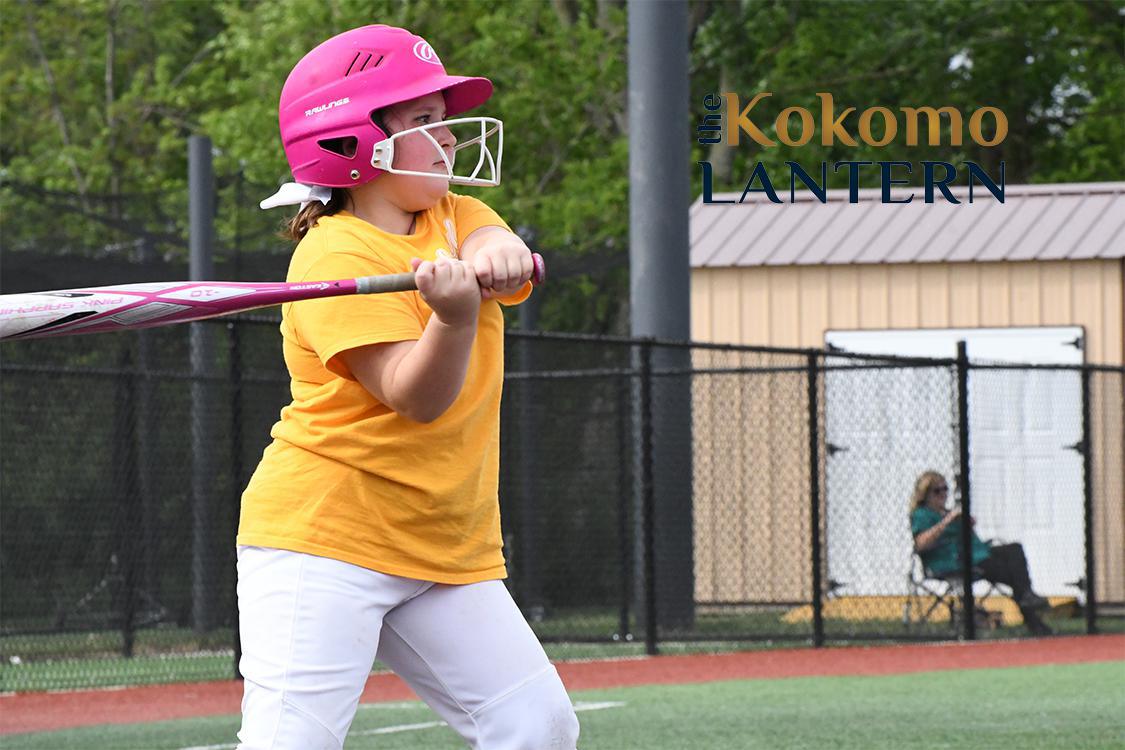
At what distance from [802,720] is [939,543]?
5.18 metres

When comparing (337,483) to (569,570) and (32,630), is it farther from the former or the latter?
(569,570)

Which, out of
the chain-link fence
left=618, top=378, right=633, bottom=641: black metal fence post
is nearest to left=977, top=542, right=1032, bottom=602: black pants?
the chain-link fence

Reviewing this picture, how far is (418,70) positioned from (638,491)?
871 centimetres

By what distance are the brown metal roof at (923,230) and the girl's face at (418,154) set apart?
12.2 m

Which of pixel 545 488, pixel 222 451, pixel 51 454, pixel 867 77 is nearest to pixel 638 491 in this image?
pixel 545 488

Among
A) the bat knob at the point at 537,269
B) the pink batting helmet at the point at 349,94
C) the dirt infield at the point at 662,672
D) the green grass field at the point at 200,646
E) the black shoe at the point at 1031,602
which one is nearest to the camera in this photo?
the bat knob at the point at 537,269

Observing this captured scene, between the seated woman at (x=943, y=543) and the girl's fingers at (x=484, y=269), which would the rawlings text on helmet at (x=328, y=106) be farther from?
the seated woman at (x=943, y=543)

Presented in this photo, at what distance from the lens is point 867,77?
2441cm

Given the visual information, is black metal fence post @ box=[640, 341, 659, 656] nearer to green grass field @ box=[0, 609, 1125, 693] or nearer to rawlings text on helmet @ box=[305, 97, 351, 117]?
green grass field @ box=[0, 609, 1125, 693]

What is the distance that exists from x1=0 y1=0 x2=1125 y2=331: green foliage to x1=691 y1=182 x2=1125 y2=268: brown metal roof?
3.90 metres

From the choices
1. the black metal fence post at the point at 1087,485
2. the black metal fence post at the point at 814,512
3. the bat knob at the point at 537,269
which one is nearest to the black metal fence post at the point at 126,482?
the black metal fence post at the point at 814,512

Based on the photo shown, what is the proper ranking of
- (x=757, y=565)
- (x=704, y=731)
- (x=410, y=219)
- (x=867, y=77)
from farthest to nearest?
(x=867, y=77), (x=757, y=565), (x=704, y=731), (x=410, y=219)

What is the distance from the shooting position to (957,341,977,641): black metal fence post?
41.0 ft

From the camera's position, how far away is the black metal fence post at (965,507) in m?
12.5
